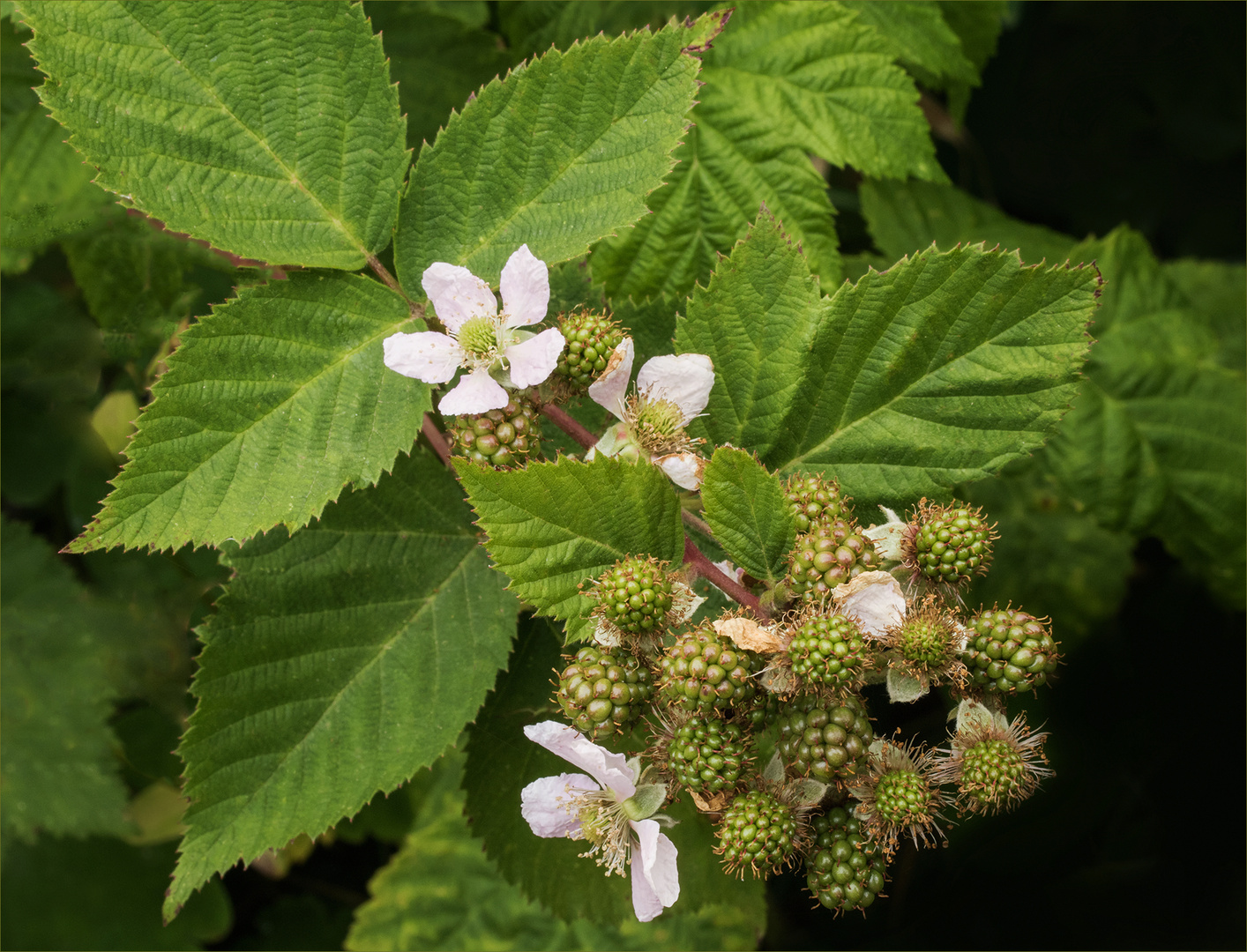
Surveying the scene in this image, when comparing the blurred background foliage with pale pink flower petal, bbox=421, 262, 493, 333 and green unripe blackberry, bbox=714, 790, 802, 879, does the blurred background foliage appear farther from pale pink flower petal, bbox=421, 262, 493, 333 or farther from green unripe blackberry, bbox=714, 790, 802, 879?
green unripe blackberry, bbox=714, 790, 802, 879

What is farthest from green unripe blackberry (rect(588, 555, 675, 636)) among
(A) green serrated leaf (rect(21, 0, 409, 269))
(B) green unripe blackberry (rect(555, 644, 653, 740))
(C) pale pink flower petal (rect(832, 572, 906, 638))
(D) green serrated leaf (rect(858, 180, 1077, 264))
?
(D) green serrated leaf (rect(858, 180, 1077, 264))

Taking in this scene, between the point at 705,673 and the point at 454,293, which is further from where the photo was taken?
the point at 454,293

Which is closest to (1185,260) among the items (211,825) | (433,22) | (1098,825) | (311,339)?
(1098,825)

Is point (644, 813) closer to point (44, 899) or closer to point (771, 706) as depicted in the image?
point (771, 706)

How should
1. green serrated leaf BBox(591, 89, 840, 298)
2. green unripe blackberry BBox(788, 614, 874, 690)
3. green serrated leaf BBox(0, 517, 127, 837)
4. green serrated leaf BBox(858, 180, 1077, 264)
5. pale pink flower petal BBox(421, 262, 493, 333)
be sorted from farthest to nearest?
green serrated leaf BBox(858, 180, 1077, 264) < green serrated leaf BBox(0, 517, 127, 837) < green serrated leaf BBox(591, 89, 840, 298) < pale pink flower petal BBox(421, 262, 493, 333) < green unripe blackberry BBox(788, 614, 874, 690)

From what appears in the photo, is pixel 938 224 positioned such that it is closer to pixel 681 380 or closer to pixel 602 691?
pixel 681 380

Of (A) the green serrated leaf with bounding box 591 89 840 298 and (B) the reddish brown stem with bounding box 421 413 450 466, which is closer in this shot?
(B) the reddish brown stem with bounding box 421 413 450 466

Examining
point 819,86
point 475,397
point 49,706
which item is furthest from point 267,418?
point 49,706
